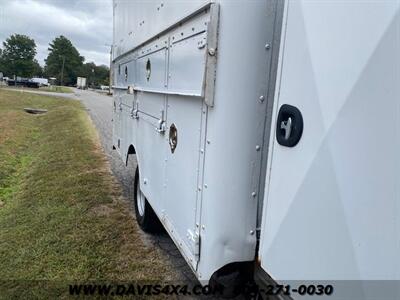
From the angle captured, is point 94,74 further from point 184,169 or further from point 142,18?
point 184,169

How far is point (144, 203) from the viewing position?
4590 mm

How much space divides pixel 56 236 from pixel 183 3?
10.7 feet

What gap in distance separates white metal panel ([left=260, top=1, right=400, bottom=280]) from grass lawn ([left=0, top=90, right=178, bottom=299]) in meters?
2.46

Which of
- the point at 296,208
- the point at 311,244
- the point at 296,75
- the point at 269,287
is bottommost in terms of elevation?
the point at 269,287

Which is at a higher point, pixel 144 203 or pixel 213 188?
pixel 213 188

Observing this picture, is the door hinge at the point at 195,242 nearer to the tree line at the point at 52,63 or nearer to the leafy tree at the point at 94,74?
the tree line at the point at 52,63

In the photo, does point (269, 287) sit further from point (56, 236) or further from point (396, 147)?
point (56, 236)

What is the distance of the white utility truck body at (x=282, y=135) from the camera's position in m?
1.31

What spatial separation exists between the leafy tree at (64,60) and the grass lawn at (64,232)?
97.3 m

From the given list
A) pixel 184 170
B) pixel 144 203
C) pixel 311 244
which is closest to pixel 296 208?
pixel 311 244

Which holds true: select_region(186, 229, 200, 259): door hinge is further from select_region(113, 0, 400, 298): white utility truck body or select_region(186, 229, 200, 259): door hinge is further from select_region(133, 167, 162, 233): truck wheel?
select_region(133, 167, 162, 233): truck wheel

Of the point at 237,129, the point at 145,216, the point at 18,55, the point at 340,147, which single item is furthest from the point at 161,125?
the point at 18,55

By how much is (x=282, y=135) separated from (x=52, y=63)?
10699 centimetres

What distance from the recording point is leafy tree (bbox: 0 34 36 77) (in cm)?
8150
